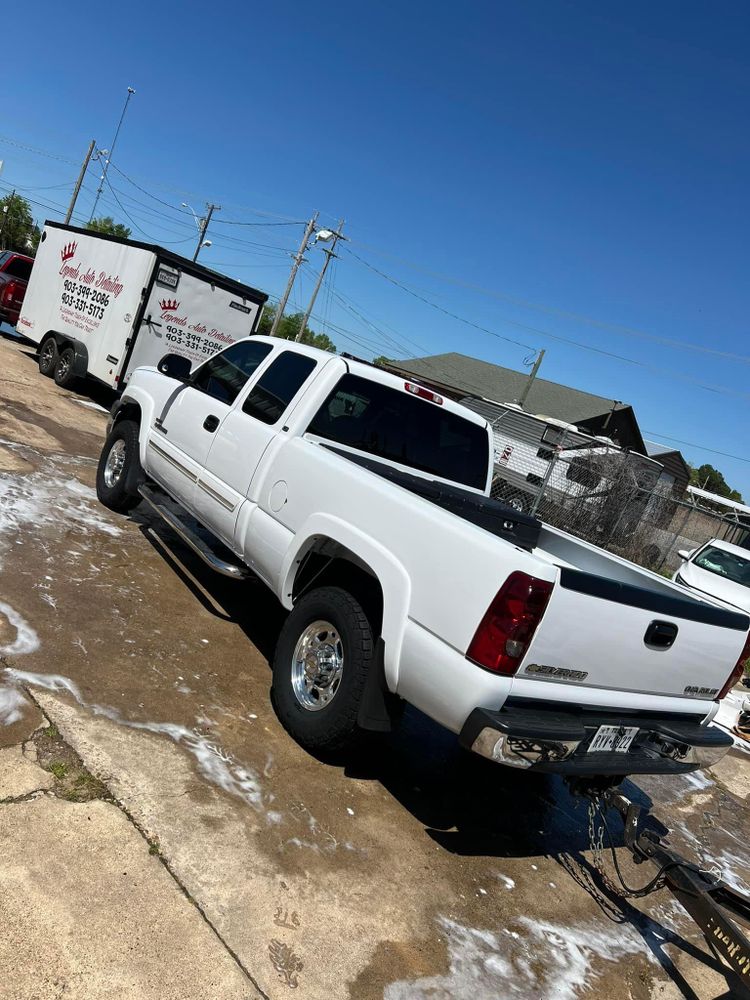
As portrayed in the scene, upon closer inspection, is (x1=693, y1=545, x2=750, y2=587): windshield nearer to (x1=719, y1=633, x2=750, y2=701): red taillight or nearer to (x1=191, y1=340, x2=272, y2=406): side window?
(x1=719, y1=633, x2=750, y2=701): red taillight

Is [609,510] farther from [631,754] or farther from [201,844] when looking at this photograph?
[201,844]

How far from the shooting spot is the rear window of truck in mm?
4617


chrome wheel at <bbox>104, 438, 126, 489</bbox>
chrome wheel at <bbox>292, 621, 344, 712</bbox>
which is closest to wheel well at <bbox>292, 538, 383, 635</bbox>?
chrome wheel at <bbox>292, 621, 344, 712</bbox>

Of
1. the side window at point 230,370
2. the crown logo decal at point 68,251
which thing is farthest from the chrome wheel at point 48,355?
the side window at point 230,370

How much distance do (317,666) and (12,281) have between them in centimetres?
1485

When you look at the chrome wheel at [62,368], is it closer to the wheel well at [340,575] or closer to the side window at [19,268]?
the side window at [19,268]

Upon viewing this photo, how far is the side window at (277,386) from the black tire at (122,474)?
1.69 m

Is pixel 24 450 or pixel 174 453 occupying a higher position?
pixel 174 453

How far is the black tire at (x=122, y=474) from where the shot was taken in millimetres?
6141

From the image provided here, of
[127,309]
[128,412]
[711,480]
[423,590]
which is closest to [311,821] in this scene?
[423,590]

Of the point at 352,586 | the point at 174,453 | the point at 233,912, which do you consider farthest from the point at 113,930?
the point at 174,453

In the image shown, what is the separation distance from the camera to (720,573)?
1255 centimetres

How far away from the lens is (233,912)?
2.54 meters

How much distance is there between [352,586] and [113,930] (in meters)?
1.85
